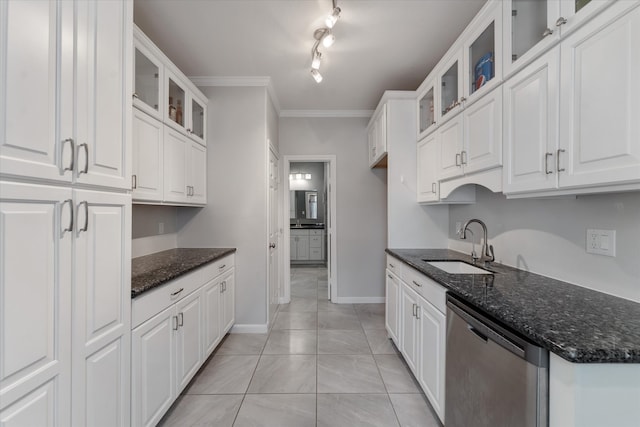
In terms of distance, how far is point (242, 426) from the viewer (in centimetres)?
172

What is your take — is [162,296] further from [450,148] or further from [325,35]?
[450,148]

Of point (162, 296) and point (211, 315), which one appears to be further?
point (211, 315)

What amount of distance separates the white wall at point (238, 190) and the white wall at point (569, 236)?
2.19m

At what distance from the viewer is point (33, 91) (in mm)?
893

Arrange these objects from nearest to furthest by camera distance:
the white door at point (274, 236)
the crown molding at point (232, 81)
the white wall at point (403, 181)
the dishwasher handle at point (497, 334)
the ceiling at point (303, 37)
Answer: the dishwasher handle at point (497, 334), the ceiling at point (303, 37), the white wall at point (403, 181), the crown molding at point (232, 81), the white door at point (274, 236)

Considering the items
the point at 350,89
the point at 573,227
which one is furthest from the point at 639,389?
the point at 350,89

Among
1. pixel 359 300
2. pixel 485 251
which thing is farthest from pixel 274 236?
pixel 485 251

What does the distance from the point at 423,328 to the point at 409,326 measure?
30 centimetres

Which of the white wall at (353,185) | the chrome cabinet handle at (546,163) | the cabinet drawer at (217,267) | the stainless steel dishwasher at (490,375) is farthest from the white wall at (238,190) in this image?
the chrome cabinet handle at (546,163)

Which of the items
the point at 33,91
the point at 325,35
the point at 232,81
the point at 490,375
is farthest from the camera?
the point at 232,81

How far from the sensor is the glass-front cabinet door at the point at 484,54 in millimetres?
1604

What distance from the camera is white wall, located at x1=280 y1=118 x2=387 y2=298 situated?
4.02m

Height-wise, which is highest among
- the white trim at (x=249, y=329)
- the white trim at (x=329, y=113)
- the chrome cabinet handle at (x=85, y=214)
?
the white trim at (x=329, y=113)

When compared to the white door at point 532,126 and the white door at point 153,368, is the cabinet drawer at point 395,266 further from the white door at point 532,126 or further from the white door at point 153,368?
the white door at point 153,368
